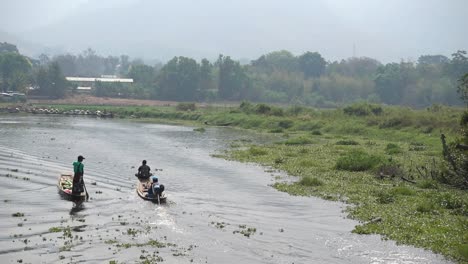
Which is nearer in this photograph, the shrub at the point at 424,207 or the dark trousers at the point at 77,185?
the shrub at the point at 424,207

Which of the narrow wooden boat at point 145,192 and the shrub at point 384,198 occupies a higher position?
the shrub at point 384,198

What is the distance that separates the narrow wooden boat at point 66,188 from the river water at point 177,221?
0.49 metres

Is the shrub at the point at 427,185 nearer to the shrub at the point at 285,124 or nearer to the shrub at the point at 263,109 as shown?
the shrub at the point at 285,124

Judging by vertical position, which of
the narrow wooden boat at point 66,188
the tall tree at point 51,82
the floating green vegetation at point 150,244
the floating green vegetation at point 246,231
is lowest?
the floating green vegetation at point 150,244

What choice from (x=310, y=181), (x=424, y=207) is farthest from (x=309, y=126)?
(x=424, y=207)

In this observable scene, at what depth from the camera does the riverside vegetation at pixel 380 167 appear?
25.3 meters

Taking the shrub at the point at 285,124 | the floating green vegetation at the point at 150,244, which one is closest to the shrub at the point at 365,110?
the shrub at the point at 285,124

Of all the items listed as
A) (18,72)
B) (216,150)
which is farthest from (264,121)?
(18,72)

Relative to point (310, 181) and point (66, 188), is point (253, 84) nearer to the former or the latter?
point (310, 181)

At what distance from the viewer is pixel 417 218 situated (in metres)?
26.6

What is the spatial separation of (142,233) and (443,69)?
144850mm

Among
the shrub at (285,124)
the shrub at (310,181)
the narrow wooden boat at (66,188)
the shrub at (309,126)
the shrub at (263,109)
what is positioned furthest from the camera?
the shrub at (263,109)

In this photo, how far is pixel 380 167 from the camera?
39781 mm

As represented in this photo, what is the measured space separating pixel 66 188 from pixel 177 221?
388 inches
